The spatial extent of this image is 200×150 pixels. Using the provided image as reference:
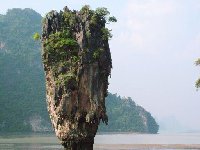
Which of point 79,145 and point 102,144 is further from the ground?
point 102,144

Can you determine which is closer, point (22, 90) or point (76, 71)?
point (76, 71)

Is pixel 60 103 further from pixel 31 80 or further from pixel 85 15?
pixel 31 80

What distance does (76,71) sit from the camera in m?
26.3

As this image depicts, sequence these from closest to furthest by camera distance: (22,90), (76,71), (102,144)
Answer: (76,71) < (102,144) < (22,90)

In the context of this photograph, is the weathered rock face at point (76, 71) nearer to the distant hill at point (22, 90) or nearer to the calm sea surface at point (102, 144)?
the calm sea surface at point (102, 144)

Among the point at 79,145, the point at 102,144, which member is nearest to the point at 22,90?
the point at 102,144

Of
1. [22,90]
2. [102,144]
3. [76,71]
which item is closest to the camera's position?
[76,71]

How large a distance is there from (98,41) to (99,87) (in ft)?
9.91

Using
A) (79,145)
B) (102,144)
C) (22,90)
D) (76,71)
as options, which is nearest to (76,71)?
(76,71)

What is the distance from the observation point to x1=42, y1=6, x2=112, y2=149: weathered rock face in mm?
25969

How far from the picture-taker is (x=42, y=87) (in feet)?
587

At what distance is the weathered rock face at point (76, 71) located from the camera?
26.0 meters

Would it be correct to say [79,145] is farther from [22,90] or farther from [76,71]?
[22,90]

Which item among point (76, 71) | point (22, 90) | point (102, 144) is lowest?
point (102, 144)
